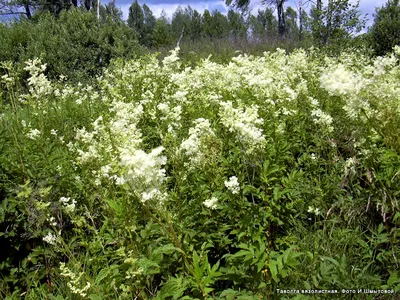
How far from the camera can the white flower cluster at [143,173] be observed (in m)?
1.76

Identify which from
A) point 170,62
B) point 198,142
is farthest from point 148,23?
point 198,142

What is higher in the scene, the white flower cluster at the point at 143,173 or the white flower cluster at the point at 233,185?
the white flower cluster at the point at 143,173

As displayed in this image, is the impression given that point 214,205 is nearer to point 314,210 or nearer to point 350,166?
point 314,210

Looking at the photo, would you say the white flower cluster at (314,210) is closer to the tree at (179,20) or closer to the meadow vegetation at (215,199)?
the meadow vegetation at (215,199)

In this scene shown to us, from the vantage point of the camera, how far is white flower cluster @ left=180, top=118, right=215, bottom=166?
2.44 m

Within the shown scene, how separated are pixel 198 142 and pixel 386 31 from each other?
11887 mm

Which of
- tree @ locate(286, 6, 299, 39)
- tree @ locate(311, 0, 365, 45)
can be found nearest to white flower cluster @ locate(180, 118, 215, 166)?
tree @ locate(311, 0, 365, 45)

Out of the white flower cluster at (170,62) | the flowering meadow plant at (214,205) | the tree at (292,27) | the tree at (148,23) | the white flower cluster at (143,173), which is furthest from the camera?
the tree at (148,23)

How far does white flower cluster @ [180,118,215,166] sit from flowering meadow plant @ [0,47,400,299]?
0.05 ft

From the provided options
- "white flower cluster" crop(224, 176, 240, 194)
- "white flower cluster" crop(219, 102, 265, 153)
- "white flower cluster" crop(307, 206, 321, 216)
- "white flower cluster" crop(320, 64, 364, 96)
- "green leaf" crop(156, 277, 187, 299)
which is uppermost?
"white flower cluster" crop(320, 64, 364, 96)

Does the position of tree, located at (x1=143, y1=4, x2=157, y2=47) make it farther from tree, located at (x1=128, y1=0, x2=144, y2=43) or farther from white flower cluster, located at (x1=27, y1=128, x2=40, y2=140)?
white flower cluster, located at (x1=27, y1=128, x2=40, y2=140)

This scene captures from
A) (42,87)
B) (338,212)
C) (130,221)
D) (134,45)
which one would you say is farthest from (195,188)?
(134,45)

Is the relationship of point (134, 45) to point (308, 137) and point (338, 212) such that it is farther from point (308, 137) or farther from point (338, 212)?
point (338, 212)

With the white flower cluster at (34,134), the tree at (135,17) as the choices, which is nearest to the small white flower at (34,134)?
the white flower cluster at (34,134)
